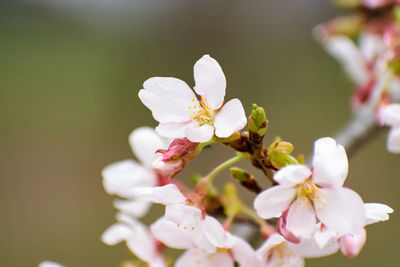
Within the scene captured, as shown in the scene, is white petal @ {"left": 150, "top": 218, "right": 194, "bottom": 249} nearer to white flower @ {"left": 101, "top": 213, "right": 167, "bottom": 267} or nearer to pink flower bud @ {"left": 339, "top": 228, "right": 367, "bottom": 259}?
white flower @ {"left": 101, "top": 213, "right": 167, "bottom": 267}

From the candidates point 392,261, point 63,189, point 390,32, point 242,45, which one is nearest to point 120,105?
point 63,189

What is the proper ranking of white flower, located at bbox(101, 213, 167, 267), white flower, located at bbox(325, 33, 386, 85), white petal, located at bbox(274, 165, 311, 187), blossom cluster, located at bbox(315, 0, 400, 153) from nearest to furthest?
1. white petal, located at bbox(274, 165, 311, 187)
2. white flower, located at bbox(101, 213, 167, 267)
3. blossom cluster, located at bbox(315, 0, 400, 153)
4. white flower, located at bbox(325, 33, 386, 85)

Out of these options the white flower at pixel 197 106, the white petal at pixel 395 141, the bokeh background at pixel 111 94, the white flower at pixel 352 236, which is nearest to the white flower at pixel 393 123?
the white petal at pixel 395 141

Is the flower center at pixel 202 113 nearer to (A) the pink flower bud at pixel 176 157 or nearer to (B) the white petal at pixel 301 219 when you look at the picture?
(A) the pink flower bud at pixel 176 157

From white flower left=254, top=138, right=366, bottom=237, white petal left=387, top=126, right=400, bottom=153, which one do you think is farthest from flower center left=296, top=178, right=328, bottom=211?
white petal left=387, top=126, right=400, bottom=153

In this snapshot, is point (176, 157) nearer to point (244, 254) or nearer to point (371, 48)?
point (244, 254)

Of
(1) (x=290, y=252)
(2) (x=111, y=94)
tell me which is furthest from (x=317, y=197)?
(2) (x=111, y=94)
